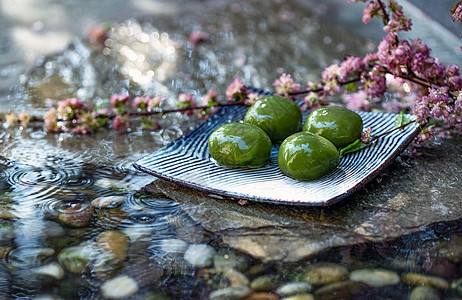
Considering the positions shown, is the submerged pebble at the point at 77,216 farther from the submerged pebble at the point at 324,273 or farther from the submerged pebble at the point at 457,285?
Answer: the submerged pebble at the point at 457,285

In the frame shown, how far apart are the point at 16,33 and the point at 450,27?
3502mm

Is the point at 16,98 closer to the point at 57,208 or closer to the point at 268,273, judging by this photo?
the point at 57,208

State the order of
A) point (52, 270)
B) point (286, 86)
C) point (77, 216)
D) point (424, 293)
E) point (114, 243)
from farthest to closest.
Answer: point (286, 86) → point (77, 216) → point (114, 243) → point (52, 270) → point (424, 293)

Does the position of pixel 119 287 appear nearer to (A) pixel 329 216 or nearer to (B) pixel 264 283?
(B) pixel 264 283

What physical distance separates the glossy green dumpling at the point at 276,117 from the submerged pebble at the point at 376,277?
70 centimetres

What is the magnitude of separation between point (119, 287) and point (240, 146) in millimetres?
663

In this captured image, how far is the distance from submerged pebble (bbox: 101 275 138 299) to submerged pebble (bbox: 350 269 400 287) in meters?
0.65

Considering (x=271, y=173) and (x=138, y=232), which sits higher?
(x=271, y=173)

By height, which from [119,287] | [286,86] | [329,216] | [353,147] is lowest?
[119,287]

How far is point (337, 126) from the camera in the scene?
1.74 metres

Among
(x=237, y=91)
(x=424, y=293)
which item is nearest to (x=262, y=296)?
(x=424, y=293)

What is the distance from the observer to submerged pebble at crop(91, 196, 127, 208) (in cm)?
166

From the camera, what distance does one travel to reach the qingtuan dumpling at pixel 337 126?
1741 mm

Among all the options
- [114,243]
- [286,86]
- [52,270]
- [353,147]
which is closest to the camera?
[52,270]
